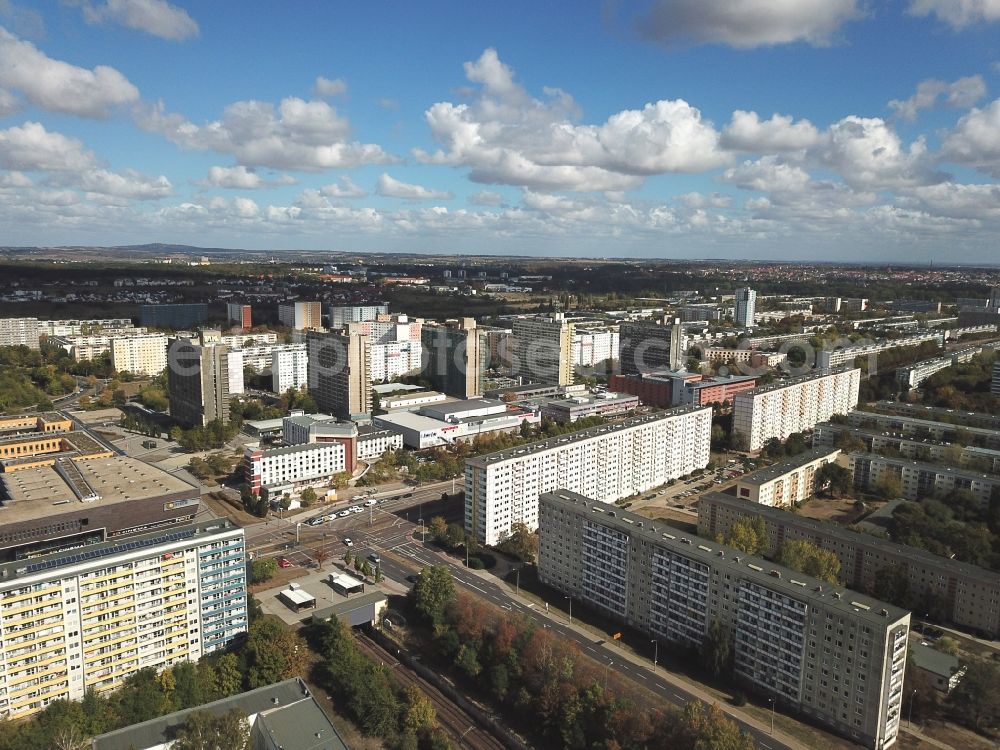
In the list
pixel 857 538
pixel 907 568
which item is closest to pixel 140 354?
pixel 857 538

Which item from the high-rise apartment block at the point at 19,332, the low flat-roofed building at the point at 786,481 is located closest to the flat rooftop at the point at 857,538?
the low flat-roofed building at the point at 786,481

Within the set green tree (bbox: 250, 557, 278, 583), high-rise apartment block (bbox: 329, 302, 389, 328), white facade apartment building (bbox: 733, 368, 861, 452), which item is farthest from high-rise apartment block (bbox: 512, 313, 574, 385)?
green tree (bbox: 250, 557, 278, 583)

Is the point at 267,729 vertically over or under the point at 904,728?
over

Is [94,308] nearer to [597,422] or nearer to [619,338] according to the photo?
[619,338]

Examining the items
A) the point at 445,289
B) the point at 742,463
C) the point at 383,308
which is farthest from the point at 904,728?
the point at 445,289

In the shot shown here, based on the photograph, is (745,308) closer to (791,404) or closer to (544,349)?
(544,349)
